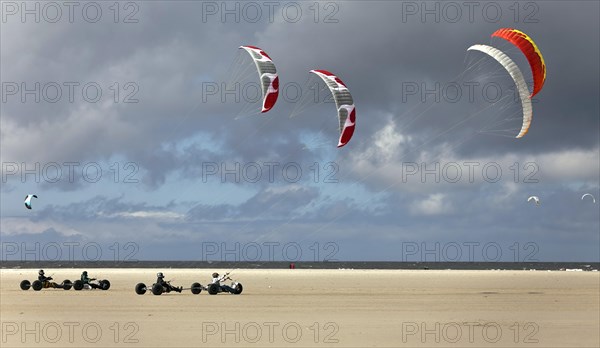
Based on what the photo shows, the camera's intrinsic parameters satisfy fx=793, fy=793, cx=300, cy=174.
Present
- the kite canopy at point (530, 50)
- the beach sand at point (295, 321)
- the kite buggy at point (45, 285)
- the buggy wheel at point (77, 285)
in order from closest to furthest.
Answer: the beach sand at point (295, 321), the kite canopy at point (530, 50), the buggy wheel at point (77, 285), the kite buggy at point (45, 285)

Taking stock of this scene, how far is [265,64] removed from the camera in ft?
108

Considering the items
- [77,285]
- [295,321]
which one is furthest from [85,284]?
[295,321]

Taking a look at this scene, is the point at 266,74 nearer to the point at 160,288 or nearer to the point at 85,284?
the point at 160,288

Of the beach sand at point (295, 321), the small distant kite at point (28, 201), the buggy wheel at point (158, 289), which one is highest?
the small distant kite at point (28, 201)

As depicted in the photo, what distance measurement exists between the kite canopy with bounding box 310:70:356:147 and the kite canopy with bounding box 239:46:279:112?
80.7 inches

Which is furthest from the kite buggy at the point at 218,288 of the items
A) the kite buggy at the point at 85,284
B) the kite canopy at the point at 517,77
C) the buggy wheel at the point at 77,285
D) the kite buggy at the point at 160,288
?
the kite canopy at the point at 517,77

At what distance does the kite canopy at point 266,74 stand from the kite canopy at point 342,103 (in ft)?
6.72

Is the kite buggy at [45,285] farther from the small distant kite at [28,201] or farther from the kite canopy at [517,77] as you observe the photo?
the kite canopy at [517,77]

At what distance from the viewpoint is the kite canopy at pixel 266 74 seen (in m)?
32.9

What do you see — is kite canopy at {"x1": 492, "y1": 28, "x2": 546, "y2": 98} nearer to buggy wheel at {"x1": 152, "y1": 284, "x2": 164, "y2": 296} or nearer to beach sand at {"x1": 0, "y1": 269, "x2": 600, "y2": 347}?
beach sand at {"x1": 0, "y1": 269, "x2": 600, "y2": 347}

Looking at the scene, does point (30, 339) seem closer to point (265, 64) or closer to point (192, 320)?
point (192, 320)

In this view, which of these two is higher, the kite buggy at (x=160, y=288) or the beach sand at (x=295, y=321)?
the kite buggy at (x=160, y=288)

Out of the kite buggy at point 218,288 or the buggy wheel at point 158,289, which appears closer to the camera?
the buggy wheel at point 158,289

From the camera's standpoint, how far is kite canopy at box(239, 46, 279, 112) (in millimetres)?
32875
